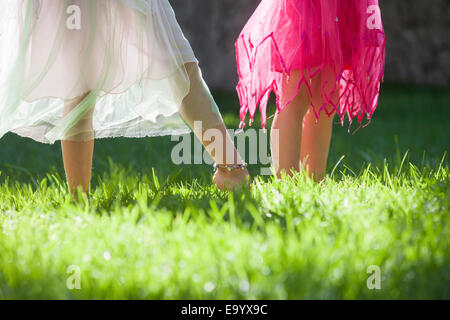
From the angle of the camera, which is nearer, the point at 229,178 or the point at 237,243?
the point at 237,243

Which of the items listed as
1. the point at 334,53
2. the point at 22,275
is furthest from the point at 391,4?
the point at 22,275

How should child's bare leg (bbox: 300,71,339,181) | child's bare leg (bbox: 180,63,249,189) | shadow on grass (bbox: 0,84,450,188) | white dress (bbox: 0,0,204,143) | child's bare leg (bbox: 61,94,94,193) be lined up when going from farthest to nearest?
shadow on grass (bbox: 0,84,450,188), child's bare leg (bbox: 300,71,339,181), child's bare leg (bbox: 180,63,249,189), child's bare leg (bbox: 61,94,94,193), white dress (bbox: 0,0,204,143)

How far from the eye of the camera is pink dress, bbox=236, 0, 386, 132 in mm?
1920

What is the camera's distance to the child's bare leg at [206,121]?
192 centimetres

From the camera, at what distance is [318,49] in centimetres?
194

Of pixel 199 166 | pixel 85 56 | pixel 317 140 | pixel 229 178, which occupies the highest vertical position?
pixel 85 56

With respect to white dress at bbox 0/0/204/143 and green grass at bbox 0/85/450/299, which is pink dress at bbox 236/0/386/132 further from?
green grass at bbox 0/85/450/299

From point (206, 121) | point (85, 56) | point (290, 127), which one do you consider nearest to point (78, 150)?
point (85, 56)

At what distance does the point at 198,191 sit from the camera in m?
1.93

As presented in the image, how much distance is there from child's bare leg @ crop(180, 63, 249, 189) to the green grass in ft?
0.39

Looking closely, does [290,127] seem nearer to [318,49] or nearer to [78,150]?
[318,49]

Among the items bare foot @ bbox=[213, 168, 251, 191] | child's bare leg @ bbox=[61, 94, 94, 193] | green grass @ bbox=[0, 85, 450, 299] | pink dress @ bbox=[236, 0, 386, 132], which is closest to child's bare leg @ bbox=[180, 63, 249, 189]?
bare foot @ bbox=[213, 168, 251, 191]

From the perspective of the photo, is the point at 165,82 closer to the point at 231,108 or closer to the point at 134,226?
the point at 134,226

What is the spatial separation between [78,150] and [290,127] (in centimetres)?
76
